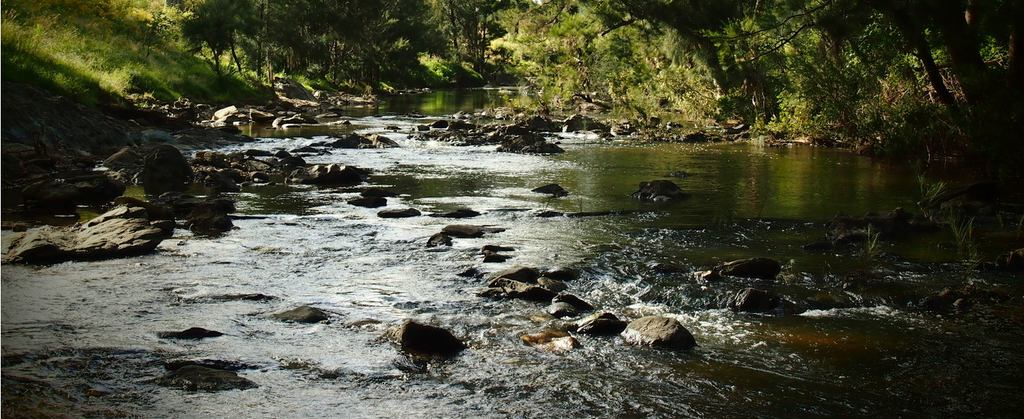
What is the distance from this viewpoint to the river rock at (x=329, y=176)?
15852mm

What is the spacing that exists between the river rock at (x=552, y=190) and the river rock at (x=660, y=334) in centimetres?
752

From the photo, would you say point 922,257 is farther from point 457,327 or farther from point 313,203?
point 313,203

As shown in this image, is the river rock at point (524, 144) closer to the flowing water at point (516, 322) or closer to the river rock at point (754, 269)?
the flowing water at point (516, 322)

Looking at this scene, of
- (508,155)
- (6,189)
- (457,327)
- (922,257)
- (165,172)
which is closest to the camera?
(457,327)

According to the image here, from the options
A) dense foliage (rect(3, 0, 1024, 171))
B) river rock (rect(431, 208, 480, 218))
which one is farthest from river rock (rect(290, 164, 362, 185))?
dense foliage (rect(3, 0, 1024, 171))

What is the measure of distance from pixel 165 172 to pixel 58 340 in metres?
9.35

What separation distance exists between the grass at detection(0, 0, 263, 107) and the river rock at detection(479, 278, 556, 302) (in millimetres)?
16363

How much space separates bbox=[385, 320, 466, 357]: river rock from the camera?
638cm

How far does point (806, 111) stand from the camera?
21.4 metres

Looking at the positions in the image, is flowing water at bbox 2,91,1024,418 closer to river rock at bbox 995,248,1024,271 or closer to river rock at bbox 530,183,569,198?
river rock at bbox 995,248,1024,271

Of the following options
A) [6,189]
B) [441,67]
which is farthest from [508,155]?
[441,67]

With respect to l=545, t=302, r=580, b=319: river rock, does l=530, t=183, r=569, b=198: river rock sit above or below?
above

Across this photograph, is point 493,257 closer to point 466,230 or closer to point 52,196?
point 466,230

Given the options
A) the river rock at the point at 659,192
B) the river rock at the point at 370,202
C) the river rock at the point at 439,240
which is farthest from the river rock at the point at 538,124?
the river rock at the point at 439,240
